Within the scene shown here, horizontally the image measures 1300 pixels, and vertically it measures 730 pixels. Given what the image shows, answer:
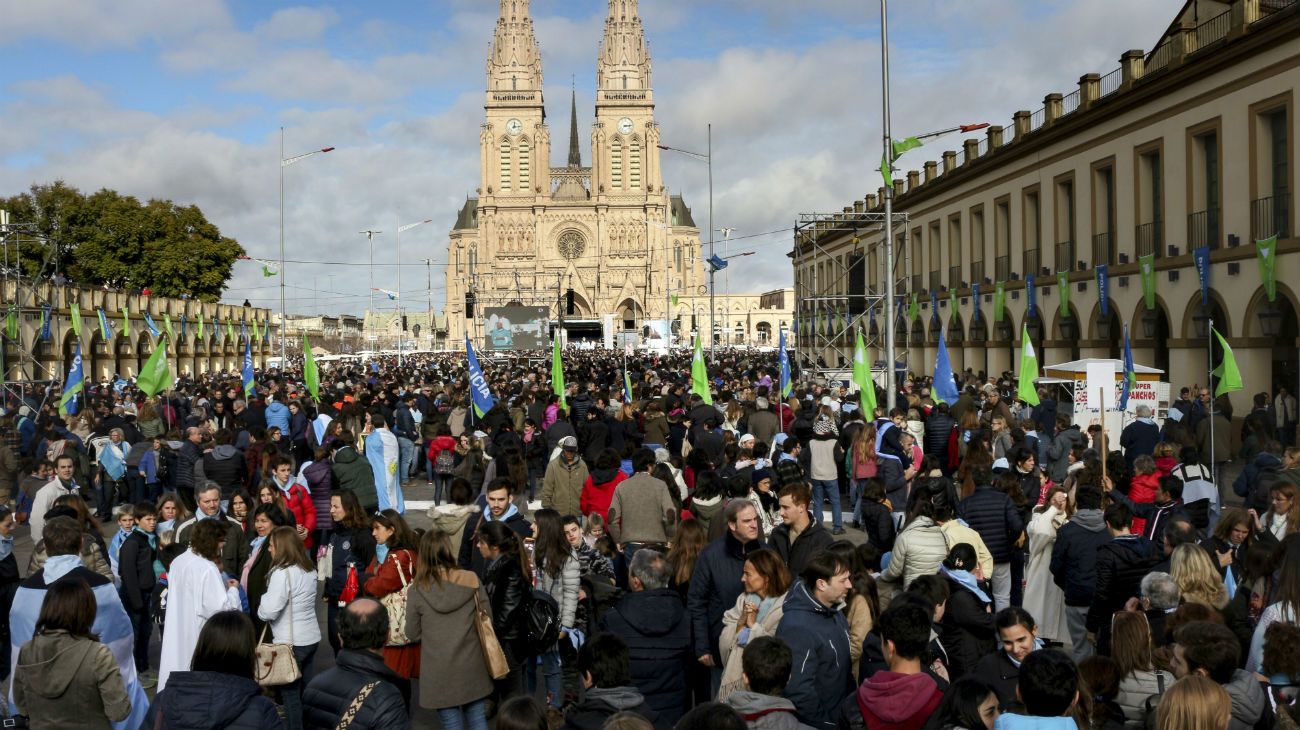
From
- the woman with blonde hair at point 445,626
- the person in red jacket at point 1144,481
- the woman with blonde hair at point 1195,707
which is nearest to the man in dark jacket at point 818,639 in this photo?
the woman with blonde hair at point 1195,707

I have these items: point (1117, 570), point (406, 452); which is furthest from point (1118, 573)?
point (406, 452)

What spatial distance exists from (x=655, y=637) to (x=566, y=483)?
519 centimetres

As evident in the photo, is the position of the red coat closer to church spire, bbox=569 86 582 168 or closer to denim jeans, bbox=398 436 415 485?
denim jeans, bbox=398 436 415 485

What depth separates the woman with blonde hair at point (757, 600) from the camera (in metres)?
5.77

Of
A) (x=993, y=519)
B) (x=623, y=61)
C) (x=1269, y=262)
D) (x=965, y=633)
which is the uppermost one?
(x=623, y=61)

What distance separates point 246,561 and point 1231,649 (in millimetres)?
6154

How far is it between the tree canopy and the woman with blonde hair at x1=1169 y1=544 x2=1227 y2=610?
64.9 metres

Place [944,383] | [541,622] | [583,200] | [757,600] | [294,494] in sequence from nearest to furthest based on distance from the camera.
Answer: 1. [757,600]
2. [541,622]
3. [294,494]
4. [944,383]
5. [583,200]

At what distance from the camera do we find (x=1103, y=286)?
2884 centimetres

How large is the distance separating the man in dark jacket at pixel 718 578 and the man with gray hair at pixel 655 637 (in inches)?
16.3

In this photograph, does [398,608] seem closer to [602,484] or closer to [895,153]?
[602,484]

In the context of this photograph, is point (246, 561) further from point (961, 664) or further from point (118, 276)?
point (118, 276)

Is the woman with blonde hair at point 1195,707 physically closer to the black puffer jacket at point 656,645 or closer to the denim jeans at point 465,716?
the black puffer jacket at point 656,645

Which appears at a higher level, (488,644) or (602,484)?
(602,484)
